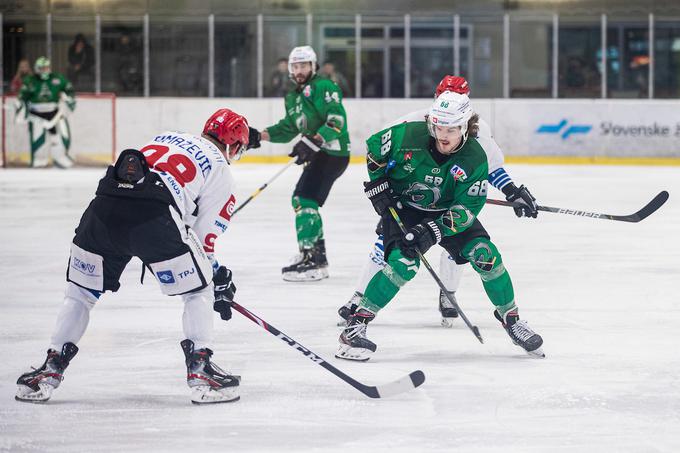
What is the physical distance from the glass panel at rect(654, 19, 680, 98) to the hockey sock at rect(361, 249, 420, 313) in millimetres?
13019

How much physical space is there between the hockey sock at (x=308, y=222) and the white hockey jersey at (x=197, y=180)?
287cm

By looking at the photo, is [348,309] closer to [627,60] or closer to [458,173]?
[458,173]

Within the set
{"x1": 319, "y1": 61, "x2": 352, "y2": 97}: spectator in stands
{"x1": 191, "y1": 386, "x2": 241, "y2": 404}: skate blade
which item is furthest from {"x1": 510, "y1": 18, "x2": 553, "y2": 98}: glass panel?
{"x1": 191, "y1": 386, "x2": 241, "y2": 404}: skate blade

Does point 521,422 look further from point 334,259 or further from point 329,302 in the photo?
point 334,259

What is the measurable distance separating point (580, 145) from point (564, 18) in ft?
7.99

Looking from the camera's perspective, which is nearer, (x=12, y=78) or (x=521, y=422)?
(x=521, y=422)

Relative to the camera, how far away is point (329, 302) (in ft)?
19.5

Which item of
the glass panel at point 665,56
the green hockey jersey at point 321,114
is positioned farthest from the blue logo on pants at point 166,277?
the glass panel at point 665,56

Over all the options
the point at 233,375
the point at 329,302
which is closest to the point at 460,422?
the point at 233,375

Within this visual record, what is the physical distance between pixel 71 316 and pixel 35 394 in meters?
0.25

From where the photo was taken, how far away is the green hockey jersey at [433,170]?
4.55m

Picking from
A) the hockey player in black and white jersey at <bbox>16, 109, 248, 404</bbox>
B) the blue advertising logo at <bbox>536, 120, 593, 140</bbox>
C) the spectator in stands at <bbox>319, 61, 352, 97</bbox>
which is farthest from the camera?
the spectator in stands at <bbox>319, 61, 352, 97</bbox>

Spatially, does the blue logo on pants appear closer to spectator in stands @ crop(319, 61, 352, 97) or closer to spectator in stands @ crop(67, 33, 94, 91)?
spectator in stands @ crop(319, 61, 352, 97)

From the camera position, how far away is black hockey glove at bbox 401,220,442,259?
Result: 14.7ft
